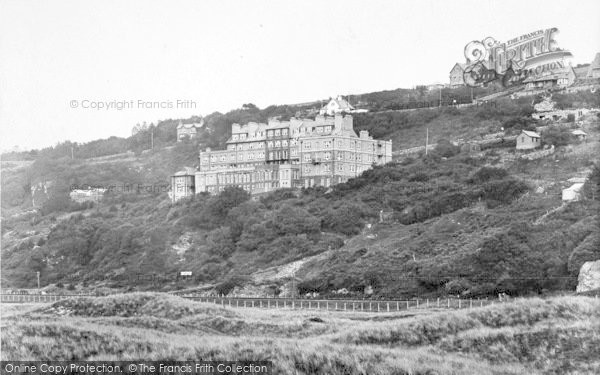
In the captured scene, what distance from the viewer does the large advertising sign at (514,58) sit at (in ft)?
319

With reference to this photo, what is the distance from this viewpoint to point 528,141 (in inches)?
3076

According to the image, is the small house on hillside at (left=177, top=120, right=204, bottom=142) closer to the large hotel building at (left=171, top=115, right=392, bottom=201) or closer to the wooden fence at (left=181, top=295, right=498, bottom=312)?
the large hotel building at (left=171, top=115, right=392, bottom=201)

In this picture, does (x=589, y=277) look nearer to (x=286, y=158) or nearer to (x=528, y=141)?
(x=528, y=141)

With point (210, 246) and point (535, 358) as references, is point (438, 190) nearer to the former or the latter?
point (210, 246)

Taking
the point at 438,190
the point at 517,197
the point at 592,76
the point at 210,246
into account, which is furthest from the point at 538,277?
the point at 592,76

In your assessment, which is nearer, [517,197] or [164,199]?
[517,197]

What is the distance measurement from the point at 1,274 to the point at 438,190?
37.7 meters

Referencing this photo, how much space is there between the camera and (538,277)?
153 ft

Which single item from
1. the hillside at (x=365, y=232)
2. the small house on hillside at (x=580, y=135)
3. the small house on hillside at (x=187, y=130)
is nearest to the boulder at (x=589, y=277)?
the hillside at (x=365, y=232)

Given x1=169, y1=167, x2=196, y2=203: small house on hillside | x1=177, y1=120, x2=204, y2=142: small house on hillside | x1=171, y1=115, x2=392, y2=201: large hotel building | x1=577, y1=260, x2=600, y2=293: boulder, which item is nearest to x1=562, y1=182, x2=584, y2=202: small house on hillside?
x1=577, y1=260, x2=600, y2=293: boulder

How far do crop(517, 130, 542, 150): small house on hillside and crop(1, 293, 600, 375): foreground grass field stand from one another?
169ft

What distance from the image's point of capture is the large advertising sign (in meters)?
97.2

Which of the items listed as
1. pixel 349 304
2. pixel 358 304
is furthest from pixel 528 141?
pixel 349 304

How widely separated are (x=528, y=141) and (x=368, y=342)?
187 feet
